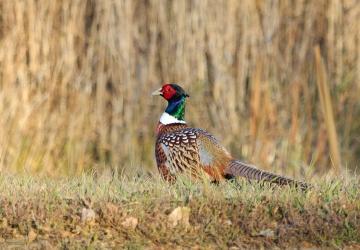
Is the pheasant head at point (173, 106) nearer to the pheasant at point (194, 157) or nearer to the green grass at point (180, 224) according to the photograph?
the pheasant at point (194, 157)

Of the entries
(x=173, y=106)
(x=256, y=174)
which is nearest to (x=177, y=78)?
(x=173, y=106)

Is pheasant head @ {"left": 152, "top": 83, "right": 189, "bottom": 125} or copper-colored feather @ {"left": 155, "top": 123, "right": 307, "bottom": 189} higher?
pheasant head @ {"left": 152, "top": 83, "right": 189, "bottom": 125}

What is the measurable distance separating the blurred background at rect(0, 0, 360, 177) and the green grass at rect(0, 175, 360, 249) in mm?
3994

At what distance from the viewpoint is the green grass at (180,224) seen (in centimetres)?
489

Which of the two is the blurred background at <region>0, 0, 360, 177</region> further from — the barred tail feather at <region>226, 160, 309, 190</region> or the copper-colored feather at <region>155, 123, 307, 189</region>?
the barred tail feather at <region>226, 160, 309, 190</region>

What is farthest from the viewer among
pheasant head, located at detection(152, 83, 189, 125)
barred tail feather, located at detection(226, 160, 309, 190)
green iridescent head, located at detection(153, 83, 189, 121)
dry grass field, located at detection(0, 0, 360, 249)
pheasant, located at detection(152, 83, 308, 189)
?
dry grass field, located at detection(0, 0, 360, 249)

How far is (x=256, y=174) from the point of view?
6.39 meters

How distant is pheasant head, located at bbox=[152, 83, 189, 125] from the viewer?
759 centimetres

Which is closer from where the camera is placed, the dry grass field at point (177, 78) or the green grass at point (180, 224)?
the green grass at point (180, 224)

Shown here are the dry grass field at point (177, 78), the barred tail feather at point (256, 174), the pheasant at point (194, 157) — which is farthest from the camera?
the dry grass field at point (177, 78)

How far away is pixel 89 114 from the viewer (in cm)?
957

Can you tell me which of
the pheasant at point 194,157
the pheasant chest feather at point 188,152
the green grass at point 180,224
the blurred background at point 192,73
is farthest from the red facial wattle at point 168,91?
the green grass at point 180,224

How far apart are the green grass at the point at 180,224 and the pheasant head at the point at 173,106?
2.29 metres

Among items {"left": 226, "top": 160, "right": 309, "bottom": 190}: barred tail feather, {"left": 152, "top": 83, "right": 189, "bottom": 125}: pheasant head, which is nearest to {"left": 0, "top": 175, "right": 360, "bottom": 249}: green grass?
{"left": 226, "top": 160, "right": 309, "bottom": 190}: barred tail feather
